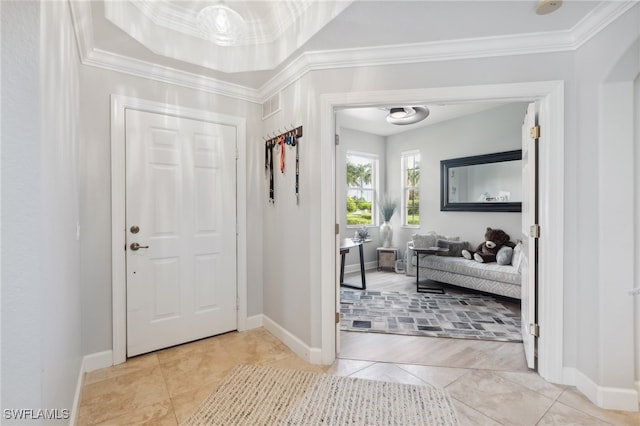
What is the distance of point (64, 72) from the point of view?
150 cm

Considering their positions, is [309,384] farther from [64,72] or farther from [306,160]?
[64,72]

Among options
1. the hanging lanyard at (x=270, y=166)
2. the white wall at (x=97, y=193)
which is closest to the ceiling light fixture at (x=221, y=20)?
the white wall at (x=97, y=193)

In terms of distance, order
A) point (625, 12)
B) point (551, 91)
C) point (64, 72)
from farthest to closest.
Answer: point (551, 91) < point (625, 12) < point (64, 72)

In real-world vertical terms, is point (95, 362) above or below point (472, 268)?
below

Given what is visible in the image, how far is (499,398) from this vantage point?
1949mm

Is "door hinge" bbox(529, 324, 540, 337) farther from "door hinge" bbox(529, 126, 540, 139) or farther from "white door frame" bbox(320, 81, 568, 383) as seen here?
"door hinge" bbox(529, 126, 540, 139)

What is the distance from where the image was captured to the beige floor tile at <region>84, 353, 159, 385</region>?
86.7 inches

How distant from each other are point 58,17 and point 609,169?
10.1ft

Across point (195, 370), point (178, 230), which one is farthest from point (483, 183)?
point (195, 370)

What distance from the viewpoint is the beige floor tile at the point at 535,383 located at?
6.54 ft

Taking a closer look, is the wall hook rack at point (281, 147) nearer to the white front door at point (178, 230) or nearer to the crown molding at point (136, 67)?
the white front door at point (178, 230)

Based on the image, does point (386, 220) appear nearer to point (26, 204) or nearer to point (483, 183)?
point (483, 183)

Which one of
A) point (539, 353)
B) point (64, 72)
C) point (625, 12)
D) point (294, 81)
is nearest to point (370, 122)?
point (294, 81)

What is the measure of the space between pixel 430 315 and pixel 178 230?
9.44 feet
